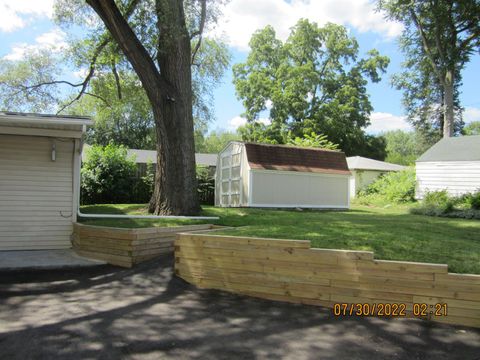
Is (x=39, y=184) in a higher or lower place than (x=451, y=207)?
higher

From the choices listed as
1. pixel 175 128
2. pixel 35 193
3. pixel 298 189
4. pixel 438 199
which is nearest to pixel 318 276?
pixel 175 128

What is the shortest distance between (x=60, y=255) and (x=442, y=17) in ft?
87.0

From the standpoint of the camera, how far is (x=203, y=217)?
9742mm

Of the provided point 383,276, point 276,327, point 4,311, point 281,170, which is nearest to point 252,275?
point 276,327

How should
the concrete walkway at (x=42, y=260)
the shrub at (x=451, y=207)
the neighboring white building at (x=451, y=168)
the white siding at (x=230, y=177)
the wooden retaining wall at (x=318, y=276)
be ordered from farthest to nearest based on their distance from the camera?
the neighboring white building at (x=451, y=168) → the white siding at (x=230, y=177) → the shrub at (x=451, y=207) → the concrete walkway at (x=42, y=260) → the wooden retaining wall at (x=318, y=276)

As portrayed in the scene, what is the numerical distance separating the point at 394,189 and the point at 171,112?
1799 cm

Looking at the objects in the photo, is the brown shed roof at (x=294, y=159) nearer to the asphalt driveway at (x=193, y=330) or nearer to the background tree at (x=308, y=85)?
the asphalt driveway at (x=193, y=330)

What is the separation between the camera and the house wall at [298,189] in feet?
55.4

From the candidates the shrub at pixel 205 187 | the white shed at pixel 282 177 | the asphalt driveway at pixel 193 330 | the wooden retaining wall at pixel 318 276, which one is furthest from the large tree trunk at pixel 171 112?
the shrub at pixel 205 187

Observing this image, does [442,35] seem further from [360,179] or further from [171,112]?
[171,112]

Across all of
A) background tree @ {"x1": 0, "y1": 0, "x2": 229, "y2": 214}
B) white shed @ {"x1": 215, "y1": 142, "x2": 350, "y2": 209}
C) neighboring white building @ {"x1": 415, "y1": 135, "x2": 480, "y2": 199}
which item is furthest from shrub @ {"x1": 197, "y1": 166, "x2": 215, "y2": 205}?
neighboring white building @ {"x1": 415, "y1": 135, "x2": 480, "y2": 199}

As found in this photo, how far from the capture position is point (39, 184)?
353 inches

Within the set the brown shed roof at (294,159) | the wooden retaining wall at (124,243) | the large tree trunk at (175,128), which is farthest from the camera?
the brown shed roof at (294,159)

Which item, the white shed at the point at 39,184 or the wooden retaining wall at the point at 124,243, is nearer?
the wooden retaining wall at the point at 124,243
